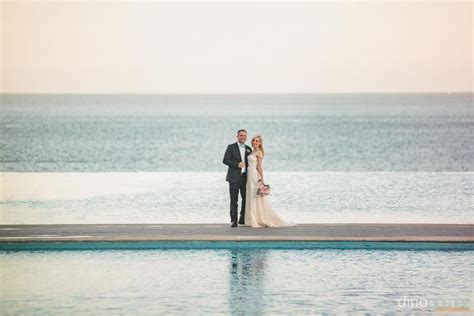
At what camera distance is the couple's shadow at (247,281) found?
11.5 m

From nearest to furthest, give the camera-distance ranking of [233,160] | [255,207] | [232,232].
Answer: [232,232]
[233,160]
[255,207]

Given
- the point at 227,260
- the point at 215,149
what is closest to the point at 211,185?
the point at 227,260

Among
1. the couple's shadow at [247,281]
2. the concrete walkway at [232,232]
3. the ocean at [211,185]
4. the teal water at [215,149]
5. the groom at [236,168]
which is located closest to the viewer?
the couple's shadow at [247,281]

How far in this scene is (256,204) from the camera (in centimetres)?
1684

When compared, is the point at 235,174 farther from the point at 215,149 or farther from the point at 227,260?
the point at 215,149

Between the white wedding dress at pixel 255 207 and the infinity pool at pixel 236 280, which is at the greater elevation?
the white wedding dress at pixel 255 207

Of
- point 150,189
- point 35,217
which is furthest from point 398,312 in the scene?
point 150,189

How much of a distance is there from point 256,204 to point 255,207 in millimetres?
52

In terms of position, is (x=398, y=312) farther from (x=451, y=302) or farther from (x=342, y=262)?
(x=342, y=262)

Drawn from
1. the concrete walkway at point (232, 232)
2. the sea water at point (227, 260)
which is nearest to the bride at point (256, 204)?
the concrete walkway at point (232, 232)

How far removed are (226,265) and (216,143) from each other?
6799cm

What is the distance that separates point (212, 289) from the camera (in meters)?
12.5

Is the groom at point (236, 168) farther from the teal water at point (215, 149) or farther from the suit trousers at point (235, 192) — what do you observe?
the teal water at point (215, 149)

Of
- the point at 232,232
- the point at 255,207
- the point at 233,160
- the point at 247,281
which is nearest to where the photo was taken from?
the point at 247,281
